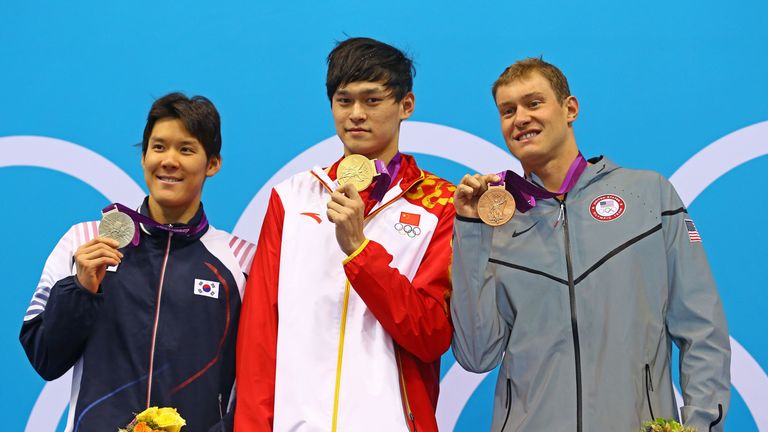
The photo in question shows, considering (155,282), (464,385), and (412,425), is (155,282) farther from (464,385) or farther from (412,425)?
(464,385)

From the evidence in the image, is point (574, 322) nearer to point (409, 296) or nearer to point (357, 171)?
point (409, 296)

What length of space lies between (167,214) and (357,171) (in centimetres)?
58

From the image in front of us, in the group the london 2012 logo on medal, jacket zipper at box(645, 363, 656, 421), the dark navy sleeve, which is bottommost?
jacket zipper at box(645, 363, 656, 421)

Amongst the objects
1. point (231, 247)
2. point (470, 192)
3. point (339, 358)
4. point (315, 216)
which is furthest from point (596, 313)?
point (231, 247)

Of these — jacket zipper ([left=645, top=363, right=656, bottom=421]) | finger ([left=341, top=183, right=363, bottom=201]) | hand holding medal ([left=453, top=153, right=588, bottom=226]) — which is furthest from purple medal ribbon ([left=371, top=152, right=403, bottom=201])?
jacket zipper ([left=645, top=363, right=656, bottom=421])

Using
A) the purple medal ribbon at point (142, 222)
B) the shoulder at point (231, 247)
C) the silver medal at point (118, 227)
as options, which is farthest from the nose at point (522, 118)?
the silver medal at point (118, 227)

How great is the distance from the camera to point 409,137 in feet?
10.2

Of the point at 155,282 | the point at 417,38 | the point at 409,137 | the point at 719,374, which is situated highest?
the point at 417,38

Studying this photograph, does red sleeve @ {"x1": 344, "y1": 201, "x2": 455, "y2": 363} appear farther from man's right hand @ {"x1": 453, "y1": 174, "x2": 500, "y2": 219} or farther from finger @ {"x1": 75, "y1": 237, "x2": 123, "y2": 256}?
finger @ {"x1": 75, "y1": 237, "x2": 123, "y2": 256}

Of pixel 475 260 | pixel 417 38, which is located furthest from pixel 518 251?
pixel 417 38

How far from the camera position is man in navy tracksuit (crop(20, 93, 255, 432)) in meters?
2.23

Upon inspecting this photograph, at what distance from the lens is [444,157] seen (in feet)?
10.1

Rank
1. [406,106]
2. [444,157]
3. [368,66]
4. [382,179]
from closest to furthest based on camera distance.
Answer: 1. [382,179]
2. [368,66]
3. [406,106]
4. [444,157]

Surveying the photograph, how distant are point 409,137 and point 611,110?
717 millimetres
